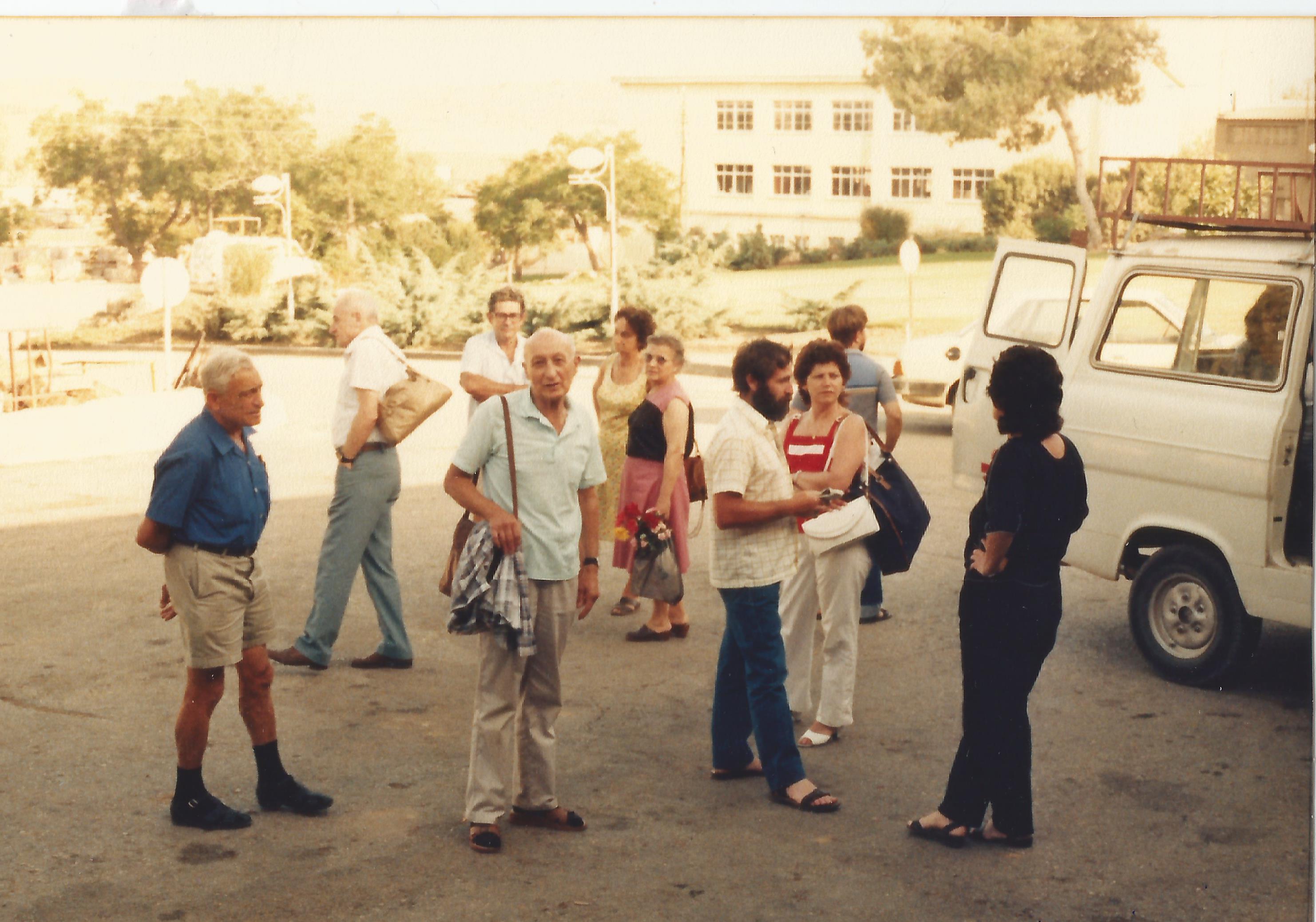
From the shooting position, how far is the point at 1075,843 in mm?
4652

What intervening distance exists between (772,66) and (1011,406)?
242 cm

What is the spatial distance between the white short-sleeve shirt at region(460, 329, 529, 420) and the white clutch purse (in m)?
1.98

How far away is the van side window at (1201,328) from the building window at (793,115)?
165cm

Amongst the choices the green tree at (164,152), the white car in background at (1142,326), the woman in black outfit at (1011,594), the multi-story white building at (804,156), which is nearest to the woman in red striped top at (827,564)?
the woman in black outfit at (1011,594)

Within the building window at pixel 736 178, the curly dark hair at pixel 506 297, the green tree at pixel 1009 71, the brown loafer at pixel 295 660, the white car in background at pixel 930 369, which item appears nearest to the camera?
the green tree at pixel 1009 71

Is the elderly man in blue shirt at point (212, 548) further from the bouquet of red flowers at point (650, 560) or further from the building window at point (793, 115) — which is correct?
the building window at point (793, 115)

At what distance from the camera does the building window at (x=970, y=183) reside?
7453 mm

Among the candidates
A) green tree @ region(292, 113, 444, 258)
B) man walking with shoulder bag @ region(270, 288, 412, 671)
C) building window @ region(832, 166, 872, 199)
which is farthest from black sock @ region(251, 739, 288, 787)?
building window @ region(832, 166, 872, 199)

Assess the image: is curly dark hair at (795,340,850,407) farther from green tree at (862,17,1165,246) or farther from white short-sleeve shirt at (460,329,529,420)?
white short-sleeve shirt at (460,329,529,420)

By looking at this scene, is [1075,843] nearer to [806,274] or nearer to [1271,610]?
[1271,610]

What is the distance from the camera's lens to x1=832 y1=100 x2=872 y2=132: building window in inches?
259

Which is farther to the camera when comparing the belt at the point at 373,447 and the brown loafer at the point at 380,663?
the brown loafer at the point at 380,663

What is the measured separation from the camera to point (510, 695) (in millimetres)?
4543

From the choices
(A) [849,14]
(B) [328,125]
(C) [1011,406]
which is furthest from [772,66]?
(C) [1011,406]
